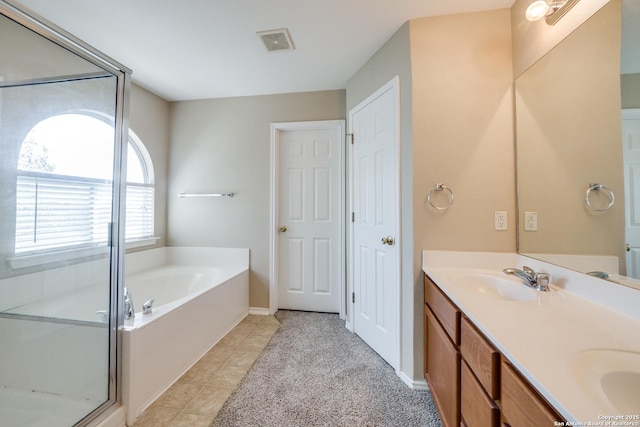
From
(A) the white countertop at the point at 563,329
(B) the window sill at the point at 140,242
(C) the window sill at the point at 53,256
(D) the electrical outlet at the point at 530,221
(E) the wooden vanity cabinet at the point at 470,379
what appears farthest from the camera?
(B) the window sill at the point at 140,242

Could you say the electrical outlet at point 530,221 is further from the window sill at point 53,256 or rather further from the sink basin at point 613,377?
the window sill at point 53,256

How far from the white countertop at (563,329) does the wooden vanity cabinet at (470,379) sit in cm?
6

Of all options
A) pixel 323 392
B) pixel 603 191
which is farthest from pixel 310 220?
pixel 603 191

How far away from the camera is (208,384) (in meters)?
1.57

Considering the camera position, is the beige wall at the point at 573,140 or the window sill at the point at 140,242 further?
the window sill at the point at 140,242

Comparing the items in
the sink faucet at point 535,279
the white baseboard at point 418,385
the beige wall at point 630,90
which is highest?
the beige wall at point 630,90

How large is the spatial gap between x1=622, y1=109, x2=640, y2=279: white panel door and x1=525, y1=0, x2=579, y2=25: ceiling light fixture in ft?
2.14

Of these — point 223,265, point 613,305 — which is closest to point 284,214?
point 223,265

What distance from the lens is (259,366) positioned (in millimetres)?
1741

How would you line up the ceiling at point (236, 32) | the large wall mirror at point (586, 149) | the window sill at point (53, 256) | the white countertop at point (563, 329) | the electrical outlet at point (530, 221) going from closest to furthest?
the white countertop at point (563, 329) < the large wall mirror at point (586, 149) < the window sill at point (53, 256) < the electrical outlet at point (530, 221) < the ceiling at point (236, 32)

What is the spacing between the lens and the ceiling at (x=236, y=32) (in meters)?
1.47

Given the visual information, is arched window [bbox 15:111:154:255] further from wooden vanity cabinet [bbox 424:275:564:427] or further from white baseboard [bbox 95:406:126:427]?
wooden vanity cabinet [bbox 424:275:564:427]

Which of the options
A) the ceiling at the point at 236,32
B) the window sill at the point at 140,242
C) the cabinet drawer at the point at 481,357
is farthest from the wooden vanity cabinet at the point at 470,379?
the window sill at the point at 140,242

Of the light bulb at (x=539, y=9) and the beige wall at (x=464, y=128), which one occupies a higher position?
the light bulb at (x=539, y=9)
